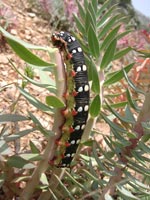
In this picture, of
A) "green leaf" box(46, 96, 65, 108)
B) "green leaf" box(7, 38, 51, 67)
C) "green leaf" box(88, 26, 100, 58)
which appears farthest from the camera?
"green leaf" box(88, 26, 100, 58)

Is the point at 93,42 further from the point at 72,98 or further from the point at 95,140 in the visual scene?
the point at 95,140

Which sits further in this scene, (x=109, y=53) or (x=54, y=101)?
(x=109, y=53)

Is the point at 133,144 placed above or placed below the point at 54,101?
below

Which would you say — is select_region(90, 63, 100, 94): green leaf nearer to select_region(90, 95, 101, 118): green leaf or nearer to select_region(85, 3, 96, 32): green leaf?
select_region(90, 95, 101, 118): green leaf

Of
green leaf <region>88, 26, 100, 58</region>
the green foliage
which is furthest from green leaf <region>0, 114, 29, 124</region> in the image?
green leaf <region>88, 26, 100, 58</region>

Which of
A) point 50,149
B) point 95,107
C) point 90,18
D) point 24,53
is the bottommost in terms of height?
point 50,149

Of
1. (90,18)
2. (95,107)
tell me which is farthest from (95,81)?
(90,18)

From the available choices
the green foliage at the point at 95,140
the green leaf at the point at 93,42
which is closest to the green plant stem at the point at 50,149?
the green foliage at the point at 95,140
